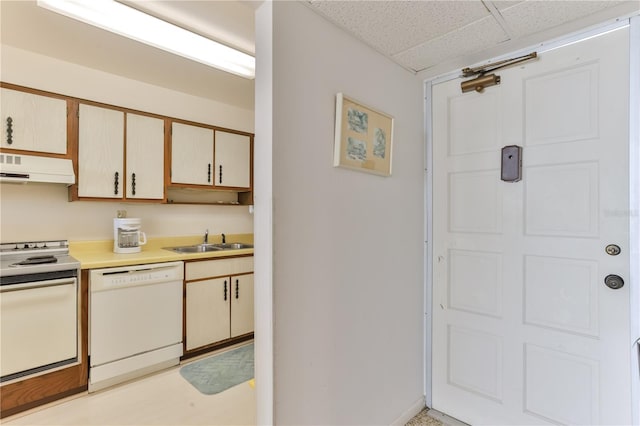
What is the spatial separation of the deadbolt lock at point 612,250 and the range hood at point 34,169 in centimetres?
338

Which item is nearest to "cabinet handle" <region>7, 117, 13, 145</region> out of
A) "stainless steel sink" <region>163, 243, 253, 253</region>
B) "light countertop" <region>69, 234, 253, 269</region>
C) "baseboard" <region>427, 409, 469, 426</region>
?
"light countertop" <region>69, 234, 253, 269</region>

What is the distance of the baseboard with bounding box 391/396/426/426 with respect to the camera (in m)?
1.88

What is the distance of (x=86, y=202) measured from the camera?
272 centimetres

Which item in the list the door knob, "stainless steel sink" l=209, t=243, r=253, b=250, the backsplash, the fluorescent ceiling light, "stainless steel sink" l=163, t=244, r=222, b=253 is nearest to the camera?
the door knob

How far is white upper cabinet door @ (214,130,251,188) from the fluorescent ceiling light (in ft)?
3.15

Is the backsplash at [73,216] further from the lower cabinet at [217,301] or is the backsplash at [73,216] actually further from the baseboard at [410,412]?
the baseboard at [410,412]

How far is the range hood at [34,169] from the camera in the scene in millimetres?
2123

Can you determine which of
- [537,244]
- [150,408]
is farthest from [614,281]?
[150,408]

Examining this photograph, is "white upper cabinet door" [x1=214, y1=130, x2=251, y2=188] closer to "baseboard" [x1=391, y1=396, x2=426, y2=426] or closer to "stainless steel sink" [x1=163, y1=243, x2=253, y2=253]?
"stainless steel sink" [x1=163, y1=243, x2=253, y2=253]

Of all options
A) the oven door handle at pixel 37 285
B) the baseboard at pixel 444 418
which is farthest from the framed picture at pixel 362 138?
Result: the oven door handle at pixel 37 285

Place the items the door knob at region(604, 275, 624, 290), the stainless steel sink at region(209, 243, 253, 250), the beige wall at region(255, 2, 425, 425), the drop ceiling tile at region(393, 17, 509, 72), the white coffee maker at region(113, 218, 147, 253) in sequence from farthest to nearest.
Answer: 1. the stainless steel sink at region(209, 243, 253, 250)
2. the white coffee maker at region(113, 218, 147, 253)
3. the drop ceiling tile at region(393, 17, 509, 72)
4. the door knob at region(604, 275, 624, 290)
5. the beige wall at region(255, 2, 425, 425)

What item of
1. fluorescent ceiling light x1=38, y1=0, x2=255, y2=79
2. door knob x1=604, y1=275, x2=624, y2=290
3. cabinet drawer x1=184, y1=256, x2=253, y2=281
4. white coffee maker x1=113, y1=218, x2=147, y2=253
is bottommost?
cabinet drawer x1=184, y1=256, x2=253, y2=281

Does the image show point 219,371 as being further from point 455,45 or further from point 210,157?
point 455,45

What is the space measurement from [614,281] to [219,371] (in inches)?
106
